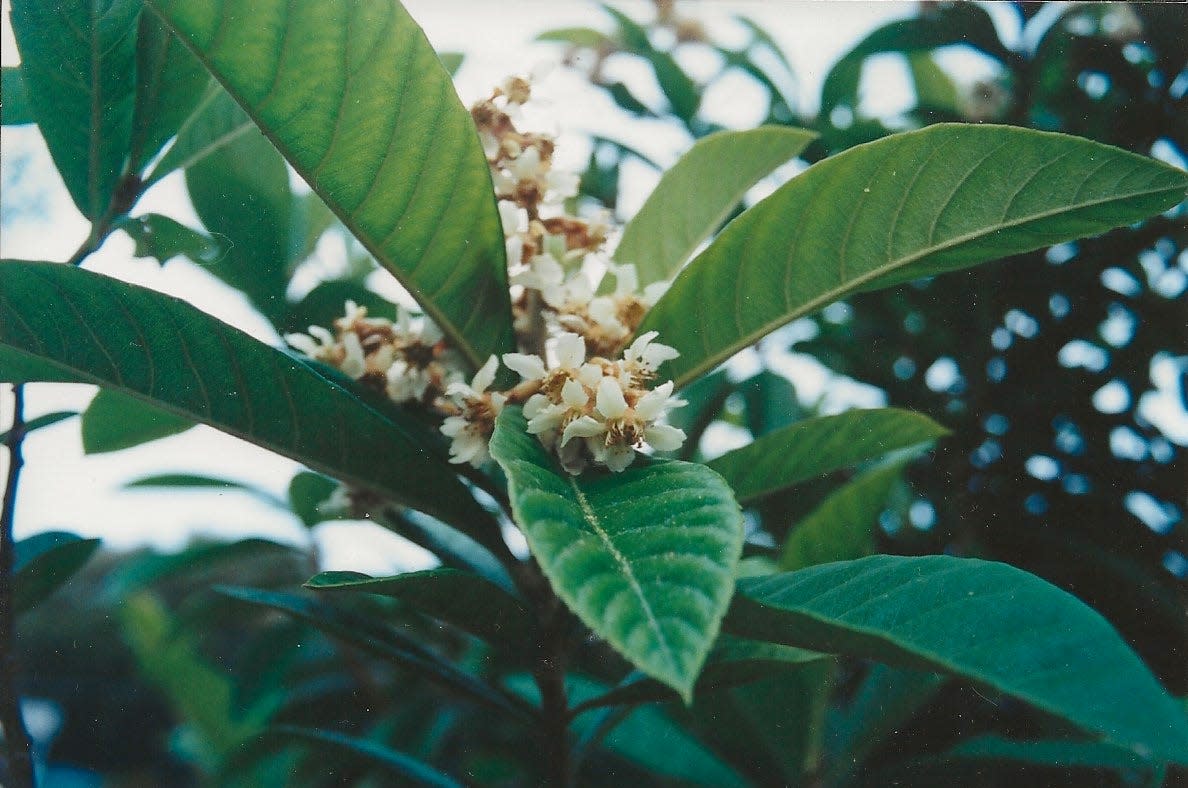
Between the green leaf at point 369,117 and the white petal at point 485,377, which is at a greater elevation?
the green leaf at point 369,117

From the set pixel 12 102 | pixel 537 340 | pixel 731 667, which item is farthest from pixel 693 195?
pixel 12 102

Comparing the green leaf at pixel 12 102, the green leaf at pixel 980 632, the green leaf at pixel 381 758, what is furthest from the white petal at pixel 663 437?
the green leaf at pixel 12 102

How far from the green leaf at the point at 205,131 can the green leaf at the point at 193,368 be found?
0.30 m

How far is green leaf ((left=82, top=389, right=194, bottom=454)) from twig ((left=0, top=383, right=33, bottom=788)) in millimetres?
118

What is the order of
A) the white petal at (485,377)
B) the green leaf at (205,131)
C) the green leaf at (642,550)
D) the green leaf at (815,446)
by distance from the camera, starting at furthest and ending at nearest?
the green leaf at (205,131) < the green leaf at (815,446) < the white petal at (485,377) < the green leaf at (642,550)

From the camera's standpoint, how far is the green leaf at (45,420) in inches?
32.2

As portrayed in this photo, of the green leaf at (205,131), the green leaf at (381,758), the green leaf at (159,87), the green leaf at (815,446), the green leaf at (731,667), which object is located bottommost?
the green leaf at (381,758)

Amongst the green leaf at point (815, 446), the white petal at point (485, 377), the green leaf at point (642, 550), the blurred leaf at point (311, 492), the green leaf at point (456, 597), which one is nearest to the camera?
the green leaf at point (642, 550)

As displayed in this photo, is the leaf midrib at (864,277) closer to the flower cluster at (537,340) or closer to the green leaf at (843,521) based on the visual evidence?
the flower cluster at (537,340)

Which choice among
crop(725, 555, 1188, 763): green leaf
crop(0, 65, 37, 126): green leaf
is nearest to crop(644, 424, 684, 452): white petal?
crop(725, 555, 1188, 763): green leaf

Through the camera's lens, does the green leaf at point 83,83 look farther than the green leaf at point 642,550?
Yes

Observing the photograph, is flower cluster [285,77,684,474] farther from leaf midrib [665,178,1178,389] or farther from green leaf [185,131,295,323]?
green leaf [185,131,295,323]

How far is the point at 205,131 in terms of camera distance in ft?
3.05

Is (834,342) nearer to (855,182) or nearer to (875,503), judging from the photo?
(875,503)
